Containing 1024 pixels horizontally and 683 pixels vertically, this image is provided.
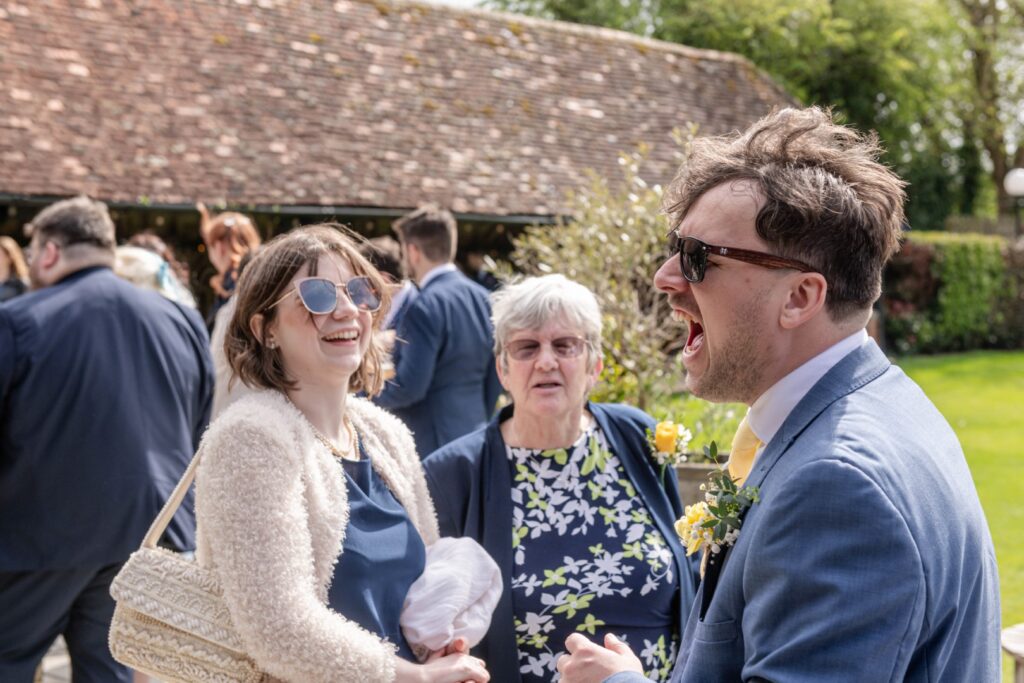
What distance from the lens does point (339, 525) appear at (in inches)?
105

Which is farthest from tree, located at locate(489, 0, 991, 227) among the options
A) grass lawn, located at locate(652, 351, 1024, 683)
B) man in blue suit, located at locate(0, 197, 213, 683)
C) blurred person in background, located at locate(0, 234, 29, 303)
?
man in blue suit, located at locate(0, 197, 213, 683)

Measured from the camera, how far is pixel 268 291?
2908mm

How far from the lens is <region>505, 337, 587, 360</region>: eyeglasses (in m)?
3.64

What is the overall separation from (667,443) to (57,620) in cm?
254

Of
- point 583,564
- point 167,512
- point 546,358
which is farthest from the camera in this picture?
point 546,358

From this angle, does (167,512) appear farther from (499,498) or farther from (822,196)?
(822,196)

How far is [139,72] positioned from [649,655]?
13239 mm

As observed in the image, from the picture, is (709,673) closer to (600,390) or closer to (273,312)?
(273,312)

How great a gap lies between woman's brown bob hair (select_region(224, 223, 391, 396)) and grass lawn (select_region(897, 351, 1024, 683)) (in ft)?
14.7

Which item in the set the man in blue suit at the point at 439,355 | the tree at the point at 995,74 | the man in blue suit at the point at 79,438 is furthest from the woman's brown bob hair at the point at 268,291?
the tree at the point at 995,74

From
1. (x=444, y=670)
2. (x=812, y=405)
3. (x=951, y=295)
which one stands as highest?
(x=812, y=405)

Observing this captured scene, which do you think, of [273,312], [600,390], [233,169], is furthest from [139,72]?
[273,312]

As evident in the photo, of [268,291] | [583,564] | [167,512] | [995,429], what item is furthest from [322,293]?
[995,429]

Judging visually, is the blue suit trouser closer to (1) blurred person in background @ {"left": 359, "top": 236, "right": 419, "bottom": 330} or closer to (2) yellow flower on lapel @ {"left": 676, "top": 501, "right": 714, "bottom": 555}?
(1) blurred person in background @ {"left": 359, "top": 236, "right": 419, "bottom": 330}
